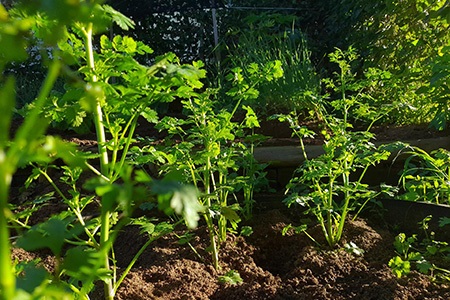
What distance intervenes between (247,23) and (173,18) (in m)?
1.29

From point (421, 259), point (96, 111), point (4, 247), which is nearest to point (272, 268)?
point (421, 259)

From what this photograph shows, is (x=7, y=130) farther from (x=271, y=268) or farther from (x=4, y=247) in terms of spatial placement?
(x=271, y=268)

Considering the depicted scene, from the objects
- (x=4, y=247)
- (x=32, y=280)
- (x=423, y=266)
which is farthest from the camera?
(x=423, y=266)

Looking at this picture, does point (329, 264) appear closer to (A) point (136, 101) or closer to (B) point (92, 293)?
(B) point (92, 293)

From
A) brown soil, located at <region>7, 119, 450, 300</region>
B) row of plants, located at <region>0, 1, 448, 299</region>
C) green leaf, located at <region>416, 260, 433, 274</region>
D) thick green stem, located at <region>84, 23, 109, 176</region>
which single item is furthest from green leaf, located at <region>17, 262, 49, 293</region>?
green leaf, located at <region>416, 260, 433, 274</region>

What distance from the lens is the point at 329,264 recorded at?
2.86 metres

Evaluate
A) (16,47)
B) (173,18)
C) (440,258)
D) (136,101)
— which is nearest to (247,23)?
(173,18)

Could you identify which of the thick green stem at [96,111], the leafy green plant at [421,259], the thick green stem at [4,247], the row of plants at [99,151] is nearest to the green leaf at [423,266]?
the leafy green plant at [421,259]

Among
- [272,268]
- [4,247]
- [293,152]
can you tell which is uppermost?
[4,247]

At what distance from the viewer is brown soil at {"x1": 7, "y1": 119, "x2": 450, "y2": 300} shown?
8.54ft

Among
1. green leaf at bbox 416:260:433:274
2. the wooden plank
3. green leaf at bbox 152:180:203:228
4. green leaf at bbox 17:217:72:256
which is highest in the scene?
green leaf at bbox 152:180:203:228

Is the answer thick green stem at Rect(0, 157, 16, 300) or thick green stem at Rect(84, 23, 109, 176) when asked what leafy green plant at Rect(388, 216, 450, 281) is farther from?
thick green stem at Rect(0, 157, 16, 300)

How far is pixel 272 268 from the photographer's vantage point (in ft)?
10.2

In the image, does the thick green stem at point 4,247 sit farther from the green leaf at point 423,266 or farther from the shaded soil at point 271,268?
the green leaf at point 423,266
